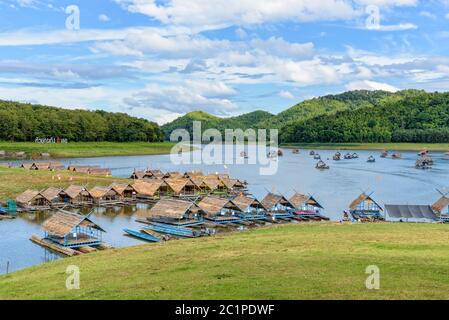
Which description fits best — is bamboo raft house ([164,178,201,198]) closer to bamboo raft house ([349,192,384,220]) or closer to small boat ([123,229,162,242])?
bamboo raft house ([349,192,384,220])

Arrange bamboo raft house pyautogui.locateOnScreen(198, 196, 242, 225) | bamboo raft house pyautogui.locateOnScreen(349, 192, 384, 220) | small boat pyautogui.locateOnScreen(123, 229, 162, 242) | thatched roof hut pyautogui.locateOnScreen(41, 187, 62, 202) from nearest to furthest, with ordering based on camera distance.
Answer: small boat pyautogui.locateOnScreen(123, 229, 162, 242), bamboo raft house pyautogui.locateOnScreen(198, 196, 242, 225), bamboo raft house pyautogui.locateOnScreen(349, 192, 384, 220), thatched roof hut pyautogui.locateOnScreen(41, 187, 62, 202)

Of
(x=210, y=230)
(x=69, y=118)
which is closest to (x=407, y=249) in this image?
(x=210, y=230)

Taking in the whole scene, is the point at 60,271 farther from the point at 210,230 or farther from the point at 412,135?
the point at 412,135

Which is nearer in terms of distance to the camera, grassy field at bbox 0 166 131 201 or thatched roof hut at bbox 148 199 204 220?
thatched roof hut at bbox 148 199 204 220

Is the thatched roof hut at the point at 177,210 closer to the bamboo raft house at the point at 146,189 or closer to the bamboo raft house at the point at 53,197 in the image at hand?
the bamboo raft house at the point at 53,197

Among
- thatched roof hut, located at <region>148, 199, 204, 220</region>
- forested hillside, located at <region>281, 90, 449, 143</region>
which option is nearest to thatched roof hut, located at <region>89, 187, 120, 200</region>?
thatched roof hut, located at <region>148, 199, 204, 220</region>

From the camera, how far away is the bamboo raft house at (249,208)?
4426cm

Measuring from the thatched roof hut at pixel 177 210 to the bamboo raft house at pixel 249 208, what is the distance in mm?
3812


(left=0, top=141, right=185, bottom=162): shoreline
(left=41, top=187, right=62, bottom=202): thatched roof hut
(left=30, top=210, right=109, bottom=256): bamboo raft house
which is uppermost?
(left=0, top=141, right=185, bottom=162): shoreline

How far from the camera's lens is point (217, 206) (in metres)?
43.4

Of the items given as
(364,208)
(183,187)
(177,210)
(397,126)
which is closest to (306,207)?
(364,208)

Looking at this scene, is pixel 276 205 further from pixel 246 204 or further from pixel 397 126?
pixel 397 126

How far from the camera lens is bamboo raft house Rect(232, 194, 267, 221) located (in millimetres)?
44259

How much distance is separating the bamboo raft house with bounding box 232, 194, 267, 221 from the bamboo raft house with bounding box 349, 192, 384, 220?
8430 millimetres
